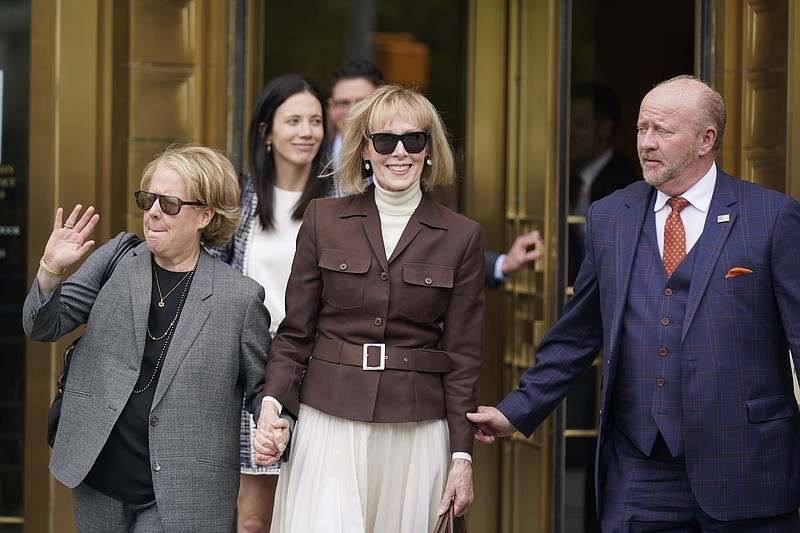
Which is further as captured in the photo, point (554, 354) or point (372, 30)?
point (372, 30)

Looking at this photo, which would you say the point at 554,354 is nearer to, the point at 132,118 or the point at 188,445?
the point at 188,445

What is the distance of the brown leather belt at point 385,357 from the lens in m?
3.85

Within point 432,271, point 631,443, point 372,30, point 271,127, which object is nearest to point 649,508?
point 631,443

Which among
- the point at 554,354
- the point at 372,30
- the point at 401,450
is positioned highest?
the point at 372,30

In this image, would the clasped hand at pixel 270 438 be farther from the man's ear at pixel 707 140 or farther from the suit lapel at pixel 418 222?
the man's ear at pixel 707 140

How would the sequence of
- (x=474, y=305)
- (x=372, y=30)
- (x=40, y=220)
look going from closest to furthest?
(x=474, y=305), (x=40, y=220), (x=372, y=30)

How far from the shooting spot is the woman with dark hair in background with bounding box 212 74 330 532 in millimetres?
4832

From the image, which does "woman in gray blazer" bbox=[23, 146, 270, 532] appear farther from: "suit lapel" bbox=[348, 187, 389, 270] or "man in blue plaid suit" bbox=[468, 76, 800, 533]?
"man in blue plaid suit" bbox=[468, 76, 800, 533]

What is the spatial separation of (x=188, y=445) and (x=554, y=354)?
1.24 metres

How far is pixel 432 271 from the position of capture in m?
3.88

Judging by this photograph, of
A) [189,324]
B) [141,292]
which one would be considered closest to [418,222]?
[189,324]

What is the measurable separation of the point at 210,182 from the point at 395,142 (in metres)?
0.61

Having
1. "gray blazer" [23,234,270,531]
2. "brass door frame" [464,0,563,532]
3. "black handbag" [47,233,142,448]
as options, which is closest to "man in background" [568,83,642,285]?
"brass door frame" [464,0,563,532]

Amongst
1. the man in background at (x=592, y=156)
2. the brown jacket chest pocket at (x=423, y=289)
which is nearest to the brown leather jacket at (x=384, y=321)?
the brown jacket chest pocket at (x=423, y=289)
